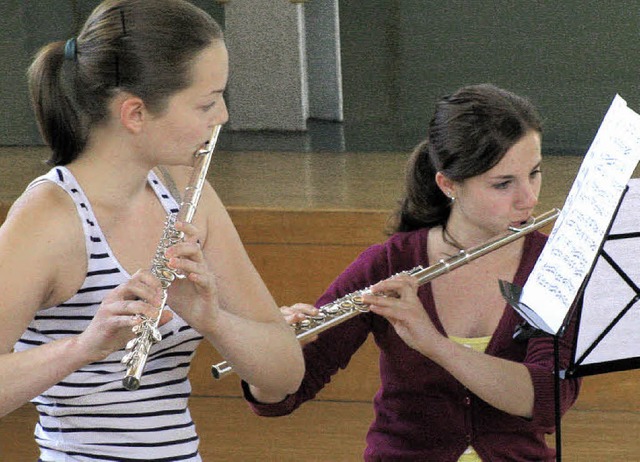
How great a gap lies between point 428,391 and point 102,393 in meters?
0.60

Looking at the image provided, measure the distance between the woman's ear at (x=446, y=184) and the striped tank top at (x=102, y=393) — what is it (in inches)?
22.7

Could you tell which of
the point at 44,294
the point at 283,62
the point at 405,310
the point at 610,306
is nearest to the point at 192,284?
the point at 44,294

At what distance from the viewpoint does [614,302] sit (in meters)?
1.46

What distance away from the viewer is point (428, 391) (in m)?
1.81

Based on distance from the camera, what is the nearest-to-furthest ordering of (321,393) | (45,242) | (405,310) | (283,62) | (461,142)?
(45,242) < (405,310) < (461,142) < (321,393) < (283,62)

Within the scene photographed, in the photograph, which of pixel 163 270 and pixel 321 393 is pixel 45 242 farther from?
pixel 321 393

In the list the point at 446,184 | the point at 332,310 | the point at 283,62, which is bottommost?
the point at 283,62

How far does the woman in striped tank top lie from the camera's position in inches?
54.4

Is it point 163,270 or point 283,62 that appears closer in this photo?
point 163,270

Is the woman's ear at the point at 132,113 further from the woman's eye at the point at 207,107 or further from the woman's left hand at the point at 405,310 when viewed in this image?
the woman's left hand at the point at 405,310

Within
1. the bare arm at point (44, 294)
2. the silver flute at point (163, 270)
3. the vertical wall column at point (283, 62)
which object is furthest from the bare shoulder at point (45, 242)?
the vertical wall column at point (283, 62)

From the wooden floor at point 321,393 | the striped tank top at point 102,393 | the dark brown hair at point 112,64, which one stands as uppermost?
the dark brown hair at point 112,64

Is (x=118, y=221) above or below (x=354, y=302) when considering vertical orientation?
above

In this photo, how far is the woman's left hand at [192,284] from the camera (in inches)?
52.4
